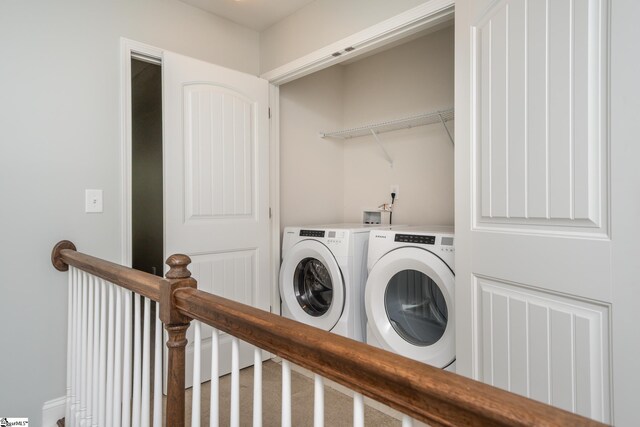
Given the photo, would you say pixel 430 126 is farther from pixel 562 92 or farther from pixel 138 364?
pixel 138 364

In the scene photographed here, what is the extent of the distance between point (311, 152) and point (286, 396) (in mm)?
2482

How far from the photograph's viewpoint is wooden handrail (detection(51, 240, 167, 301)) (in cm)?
111

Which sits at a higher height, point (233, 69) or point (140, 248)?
point (233, 69)

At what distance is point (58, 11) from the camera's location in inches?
70.8

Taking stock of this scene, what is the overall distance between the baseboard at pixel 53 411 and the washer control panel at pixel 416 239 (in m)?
1.94

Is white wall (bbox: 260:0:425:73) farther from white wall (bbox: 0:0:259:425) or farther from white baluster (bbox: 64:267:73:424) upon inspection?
white baluster (bbox: 64:267:73:424)

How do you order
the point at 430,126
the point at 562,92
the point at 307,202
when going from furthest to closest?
the point at 307,202
the point at 430,126
the point at 562,92

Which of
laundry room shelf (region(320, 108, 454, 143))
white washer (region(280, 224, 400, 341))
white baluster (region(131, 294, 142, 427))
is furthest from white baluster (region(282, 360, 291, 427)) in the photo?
laundry room shelf (region(320, 108, 454, 143))

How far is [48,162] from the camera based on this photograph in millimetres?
1760

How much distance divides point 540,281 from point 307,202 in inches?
80.5

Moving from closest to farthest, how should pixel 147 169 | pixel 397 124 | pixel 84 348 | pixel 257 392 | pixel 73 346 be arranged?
pixel 257 392, pixel 84 348, pixel 73 346, pixel 397 124, pixel 147 169

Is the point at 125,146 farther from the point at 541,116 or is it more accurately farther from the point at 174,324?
the point at 541,116

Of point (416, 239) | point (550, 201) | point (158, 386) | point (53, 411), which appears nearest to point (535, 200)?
point (550, 201)

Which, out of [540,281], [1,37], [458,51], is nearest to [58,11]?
[1,37]
